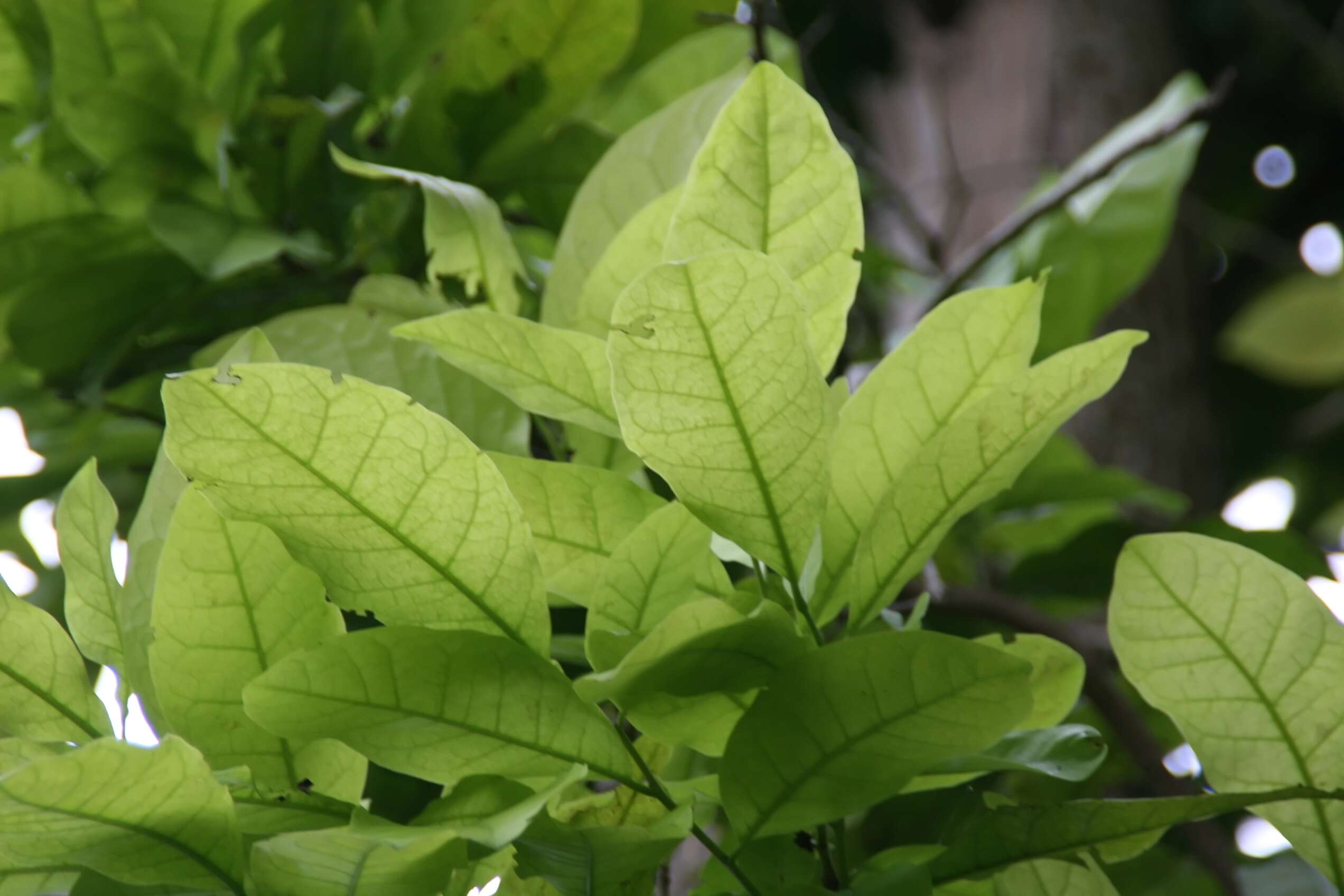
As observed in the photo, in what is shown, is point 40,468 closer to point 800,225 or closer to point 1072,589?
point 800,225

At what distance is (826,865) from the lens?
1.07 ft

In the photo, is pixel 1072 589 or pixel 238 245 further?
pixel 1072 589

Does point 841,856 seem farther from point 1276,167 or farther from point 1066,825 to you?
point 1276,167

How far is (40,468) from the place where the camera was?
2.03ft

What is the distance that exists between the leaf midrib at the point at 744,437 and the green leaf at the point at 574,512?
58 mm

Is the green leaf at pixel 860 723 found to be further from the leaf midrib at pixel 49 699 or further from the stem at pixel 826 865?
the leaf midrib at pixel 49 699

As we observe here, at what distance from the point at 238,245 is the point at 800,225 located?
32 centimetres

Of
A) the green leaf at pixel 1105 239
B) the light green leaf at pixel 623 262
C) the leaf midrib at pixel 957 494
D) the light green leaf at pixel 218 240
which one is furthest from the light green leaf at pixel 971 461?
the green leaf at pixel 1105 239

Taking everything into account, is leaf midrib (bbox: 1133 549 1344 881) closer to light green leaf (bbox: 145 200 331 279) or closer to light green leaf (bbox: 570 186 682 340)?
light green leaf (bbox: 570 186 682 340)

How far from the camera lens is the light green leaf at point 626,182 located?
0.42m

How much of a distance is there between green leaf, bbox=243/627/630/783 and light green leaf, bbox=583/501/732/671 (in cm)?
2

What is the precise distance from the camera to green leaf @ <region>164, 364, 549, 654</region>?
0.27 m

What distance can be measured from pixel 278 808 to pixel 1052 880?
201mm

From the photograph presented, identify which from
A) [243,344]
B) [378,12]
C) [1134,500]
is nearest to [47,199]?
[378,12]
